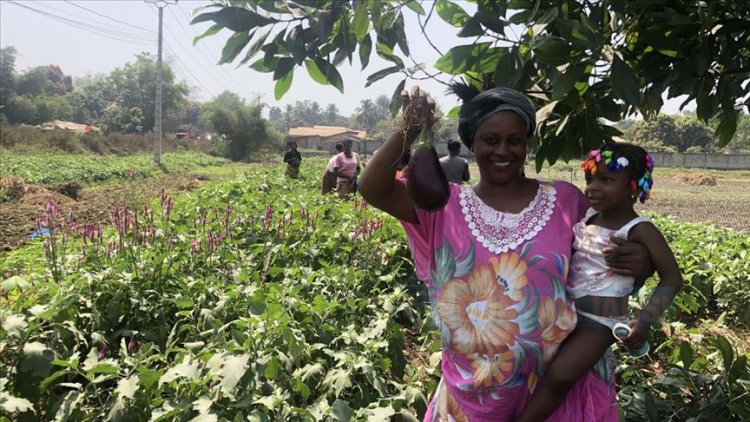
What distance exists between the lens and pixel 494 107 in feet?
4.55

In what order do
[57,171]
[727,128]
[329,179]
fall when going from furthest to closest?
[57,171]
[329,179]
[727,128]

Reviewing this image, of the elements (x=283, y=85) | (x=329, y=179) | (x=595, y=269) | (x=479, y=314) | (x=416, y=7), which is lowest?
(x=329, y=179)

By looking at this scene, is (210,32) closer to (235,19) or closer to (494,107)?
(235,19)

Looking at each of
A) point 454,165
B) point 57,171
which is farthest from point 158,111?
point 454,165

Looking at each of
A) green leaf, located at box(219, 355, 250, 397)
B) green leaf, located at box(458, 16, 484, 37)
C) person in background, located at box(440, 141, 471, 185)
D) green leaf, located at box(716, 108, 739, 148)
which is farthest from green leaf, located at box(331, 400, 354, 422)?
person in background, located at box(440, 141, 471, 185)

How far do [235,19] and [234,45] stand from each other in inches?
4.0

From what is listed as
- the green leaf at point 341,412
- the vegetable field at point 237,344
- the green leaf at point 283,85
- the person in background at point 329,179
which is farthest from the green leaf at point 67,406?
the person in background at point 329,179

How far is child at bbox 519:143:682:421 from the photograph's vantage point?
1.39 meters

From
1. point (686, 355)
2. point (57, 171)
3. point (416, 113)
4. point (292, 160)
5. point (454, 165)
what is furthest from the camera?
point (57, 171)

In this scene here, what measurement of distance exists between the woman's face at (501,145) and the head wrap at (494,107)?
13mm

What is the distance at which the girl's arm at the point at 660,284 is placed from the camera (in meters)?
1.41

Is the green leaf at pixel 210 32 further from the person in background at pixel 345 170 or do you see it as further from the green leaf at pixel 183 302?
the person in background at pixel 345 170

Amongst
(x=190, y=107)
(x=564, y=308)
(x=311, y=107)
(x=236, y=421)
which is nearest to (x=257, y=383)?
(x=236, y=421)

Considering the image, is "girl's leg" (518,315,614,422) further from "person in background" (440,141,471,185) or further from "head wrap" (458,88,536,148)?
"person in background" (440,141,471,185)
